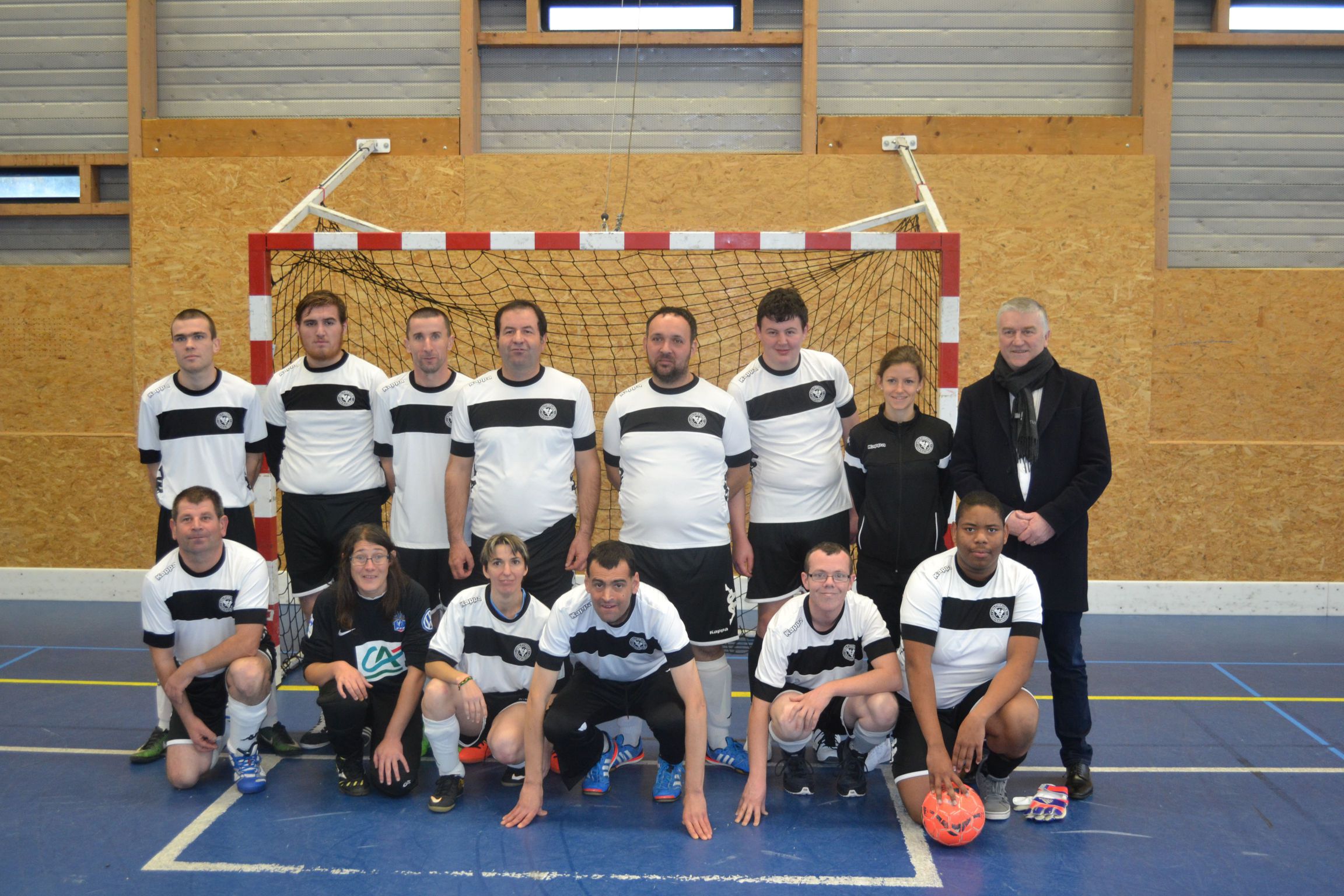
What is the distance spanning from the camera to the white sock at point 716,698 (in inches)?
168

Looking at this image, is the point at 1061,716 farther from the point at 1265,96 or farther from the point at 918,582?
the point at 1265,96

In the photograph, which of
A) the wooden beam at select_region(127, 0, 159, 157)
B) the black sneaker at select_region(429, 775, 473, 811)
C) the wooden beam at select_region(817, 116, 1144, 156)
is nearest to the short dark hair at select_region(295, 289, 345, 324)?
the black sneaker at select_region(429, 775, 473, 811)

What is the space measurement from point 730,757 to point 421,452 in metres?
1.99

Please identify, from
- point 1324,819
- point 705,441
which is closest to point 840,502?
point 705,441

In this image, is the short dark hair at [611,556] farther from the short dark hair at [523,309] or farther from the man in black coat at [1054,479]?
the man in black coat at [1054,479]

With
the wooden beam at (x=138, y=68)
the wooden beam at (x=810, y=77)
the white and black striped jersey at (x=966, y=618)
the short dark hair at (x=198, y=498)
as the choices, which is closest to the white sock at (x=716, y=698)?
the white and black striped jersey at (x=966, y=618)

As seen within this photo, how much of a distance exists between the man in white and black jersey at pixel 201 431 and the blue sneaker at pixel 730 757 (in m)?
1.93

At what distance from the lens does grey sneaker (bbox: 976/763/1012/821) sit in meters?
3.79

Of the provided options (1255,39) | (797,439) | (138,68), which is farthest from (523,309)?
(1255,39)

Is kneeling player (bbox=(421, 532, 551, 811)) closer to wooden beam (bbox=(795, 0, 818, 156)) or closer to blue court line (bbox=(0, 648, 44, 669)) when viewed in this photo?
blue court line (bbox=(0, 648, 44, 669))

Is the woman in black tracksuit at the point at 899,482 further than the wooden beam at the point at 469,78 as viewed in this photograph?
No

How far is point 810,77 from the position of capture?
7.45 metres

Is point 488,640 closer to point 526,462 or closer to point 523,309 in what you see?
point 526,462

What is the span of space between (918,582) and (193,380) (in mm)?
3395
